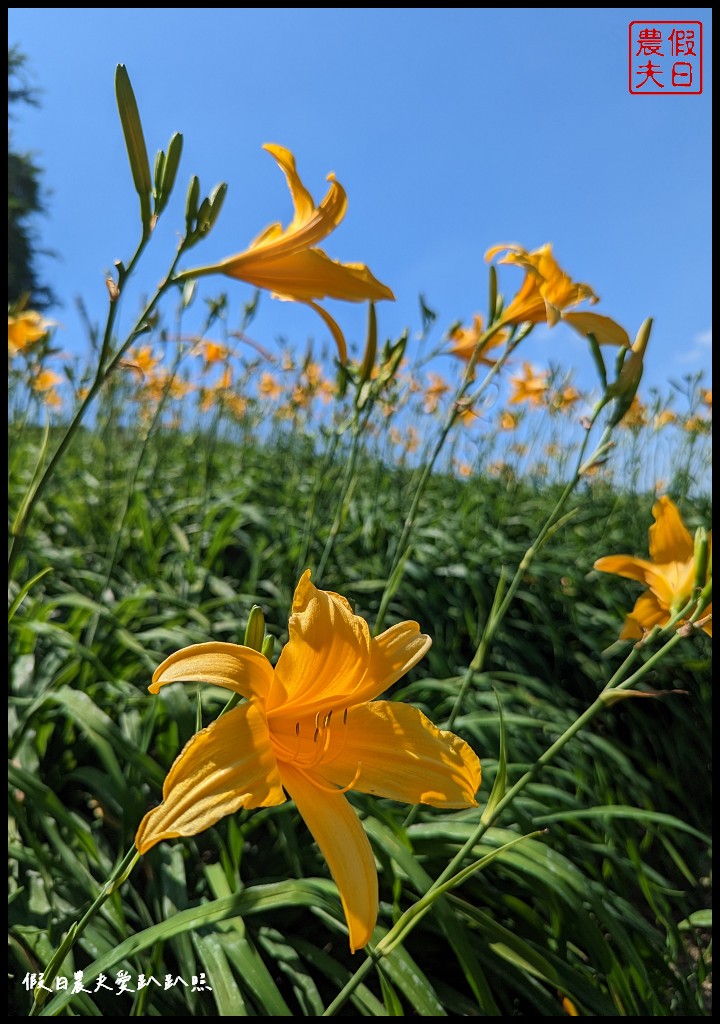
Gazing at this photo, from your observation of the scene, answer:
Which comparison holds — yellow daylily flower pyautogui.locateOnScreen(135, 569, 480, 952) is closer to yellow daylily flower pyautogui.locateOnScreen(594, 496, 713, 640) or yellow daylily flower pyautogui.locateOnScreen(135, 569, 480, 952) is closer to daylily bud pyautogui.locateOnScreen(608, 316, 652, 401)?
yellow daylily flower pyautogui.locateOnScreen(594, 496, 713, 640)

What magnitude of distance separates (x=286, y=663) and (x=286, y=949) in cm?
102

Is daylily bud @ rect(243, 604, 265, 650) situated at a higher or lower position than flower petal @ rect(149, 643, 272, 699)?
higher

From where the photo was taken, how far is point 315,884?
1293 mm

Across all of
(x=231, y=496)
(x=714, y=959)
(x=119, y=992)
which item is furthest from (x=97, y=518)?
(x=714, y=959)

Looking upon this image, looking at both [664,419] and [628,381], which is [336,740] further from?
[664,419]

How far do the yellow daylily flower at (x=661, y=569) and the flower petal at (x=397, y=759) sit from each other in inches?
21.7

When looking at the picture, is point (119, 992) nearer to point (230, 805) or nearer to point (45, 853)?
point (45, 853)

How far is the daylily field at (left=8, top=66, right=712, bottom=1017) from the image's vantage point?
764 mm

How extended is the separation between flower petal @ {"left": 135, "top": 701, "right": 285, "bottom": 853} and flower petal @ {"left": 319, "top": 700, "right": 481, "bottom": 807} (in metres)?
0.10

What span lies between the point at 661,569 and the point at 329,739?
0.74 m

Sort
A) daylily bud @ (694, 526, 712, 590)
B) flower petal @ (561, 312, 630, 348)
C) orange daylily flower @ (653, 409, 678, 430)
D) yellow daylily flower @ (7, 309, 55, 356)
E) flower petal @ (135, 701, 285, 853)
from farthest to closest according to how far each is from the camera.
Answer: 1. orange daylily flower @ (653, 409, 678, 430)
2. yellow daylily flower @ (7, 309, 55, 356)
3. flower petal @ (561, 312, 630, 348)
4. daylily bud @ (694, 526, 712, 590)
5. flower petal @ (135, 701, 285, 853)

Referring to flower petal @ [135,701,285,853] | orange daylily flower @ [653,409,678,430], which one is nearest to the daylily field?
flower petal @ [135,701,285,853]

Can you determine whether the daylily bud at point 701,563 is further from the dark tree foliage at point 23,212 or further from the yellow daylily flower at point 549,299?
the dark tree foliage at point 23,212

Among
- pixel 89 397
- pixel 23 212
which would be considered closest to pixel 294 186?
pixel 89 397
